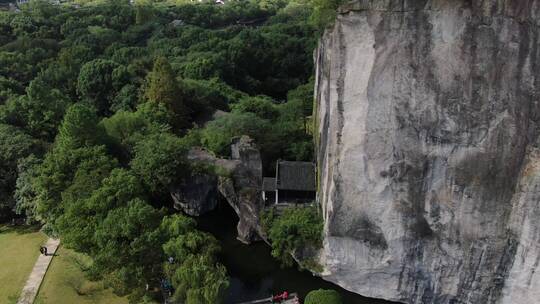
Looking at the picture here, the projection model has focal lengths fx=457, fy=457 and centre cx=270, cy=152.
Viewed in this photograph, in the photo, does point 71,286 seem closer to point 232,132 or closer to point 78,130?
point 78,130

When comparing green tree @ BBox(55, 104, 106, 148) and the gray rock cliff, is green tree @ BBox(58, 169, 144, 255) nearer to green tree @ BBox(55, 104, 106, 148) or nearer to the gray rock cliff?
green tree @ BBox(55, 104, 106, 148)

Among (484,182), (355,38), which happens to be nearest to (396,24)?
(355,38)

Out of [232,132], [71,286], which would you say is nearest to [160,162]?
[232,132]

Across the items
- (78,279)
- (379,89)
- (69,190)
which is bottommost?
(78,279)

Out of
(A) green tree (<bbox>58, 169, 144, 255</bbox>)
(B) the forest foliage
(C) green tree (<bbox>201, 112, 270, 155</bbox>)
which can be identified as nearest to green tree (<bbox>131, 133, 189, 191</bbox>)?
(B) the forest foliage

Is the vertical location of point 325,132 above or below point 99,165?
above

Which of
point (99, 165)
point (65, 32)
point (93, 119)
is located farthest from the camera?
point (65, 32)

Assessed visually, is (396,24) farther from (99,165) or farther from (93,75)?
(93,75)

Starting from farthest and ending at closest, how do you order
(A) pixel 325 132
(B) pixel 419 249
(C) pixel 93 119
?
(C) pixel 93 119
(A) pixel 325 132
(B) pixel 419 249
